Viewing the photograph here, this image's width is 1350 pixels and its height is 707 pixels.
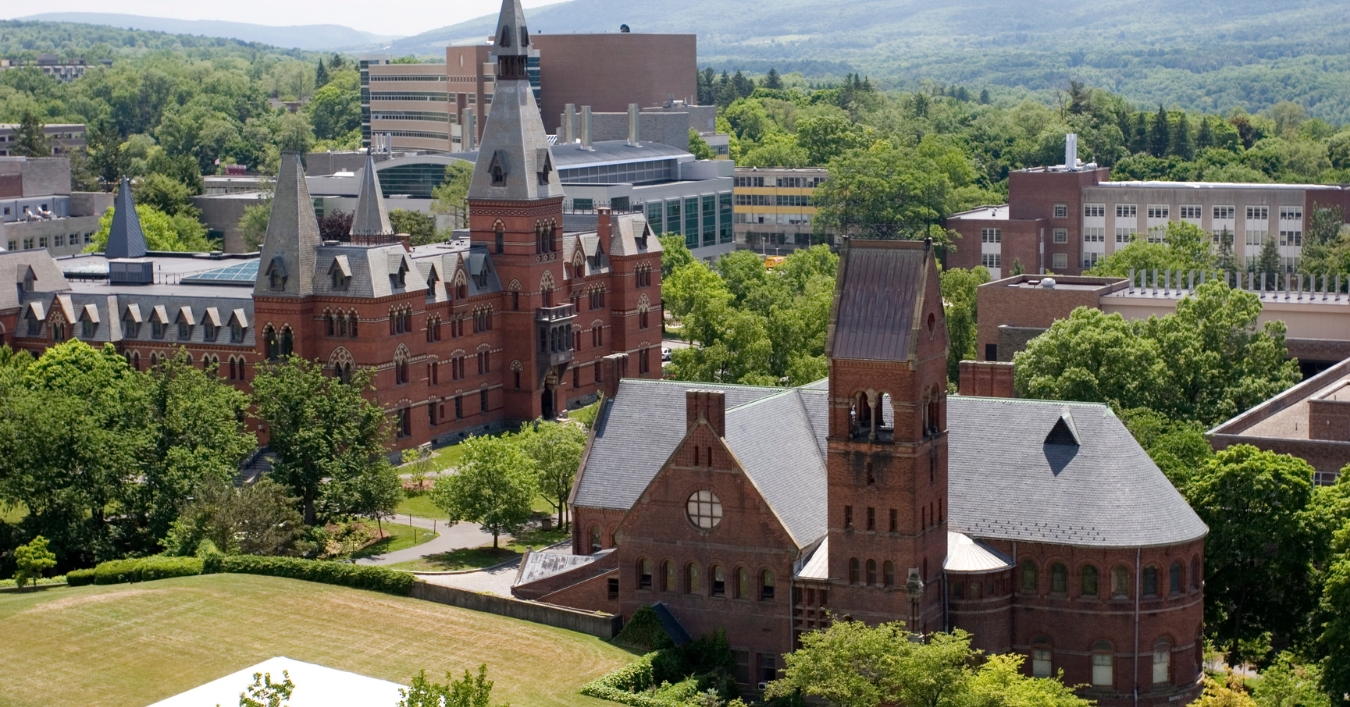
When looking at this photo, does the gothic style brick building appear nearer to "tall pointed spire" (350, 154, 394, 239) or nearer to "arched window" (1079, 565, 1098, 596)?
"tall pointed spire" (350, 154, 394, 239)

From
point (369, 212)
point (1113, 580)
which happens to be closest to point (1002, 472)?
point (1113, 580)

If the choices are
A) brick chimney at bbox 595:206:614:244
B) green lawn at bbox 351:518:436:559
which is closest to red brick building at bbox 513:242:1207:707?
green lawn at bbox 351:518:436:559

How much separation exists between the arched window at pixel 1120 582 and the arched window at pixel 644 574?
16.1 metres

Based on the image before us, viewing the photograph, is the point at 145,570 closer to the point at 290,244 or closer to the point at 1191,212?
the point at 290,244

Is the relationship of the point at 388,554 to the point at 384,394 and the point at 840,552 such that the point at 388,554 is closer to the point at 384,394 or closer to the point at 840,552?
the point at 384,394

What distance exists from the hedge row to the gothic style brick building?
25.2m

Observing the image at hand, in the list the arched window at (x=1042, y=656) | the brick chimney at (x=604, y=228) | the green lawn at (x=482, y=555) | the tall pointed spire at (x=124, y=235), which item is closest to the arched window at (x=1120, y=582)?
the arched window at (x=1042, y=656)

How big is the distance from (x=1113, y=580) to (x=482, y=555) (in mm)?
34243

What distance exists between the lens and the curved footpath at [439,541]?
94312 millimetres

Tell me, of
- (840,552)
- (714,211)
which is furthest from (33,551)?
(714,211)

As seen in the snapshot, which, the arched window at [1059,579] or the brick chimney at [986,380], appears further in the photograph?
the brick chimney at [986,380]

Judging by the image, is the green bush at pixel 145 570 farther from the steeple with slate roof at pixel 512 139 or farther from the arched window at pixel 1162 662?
the steeple with slate roof at pixel 512 139

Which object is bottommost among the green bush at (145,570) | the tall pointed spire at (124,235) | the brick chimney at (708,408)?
the green bush at (145,570)

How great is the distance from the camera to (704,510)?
7269 cm
